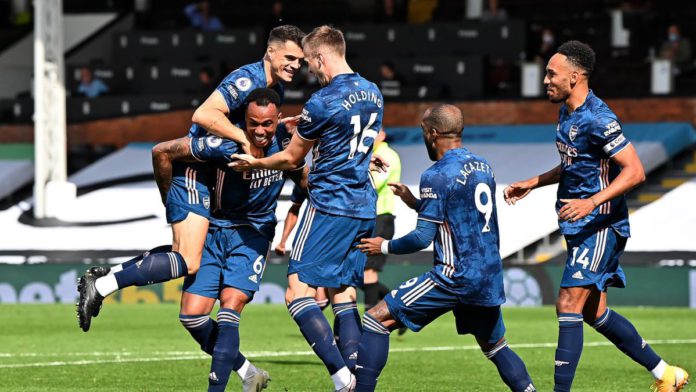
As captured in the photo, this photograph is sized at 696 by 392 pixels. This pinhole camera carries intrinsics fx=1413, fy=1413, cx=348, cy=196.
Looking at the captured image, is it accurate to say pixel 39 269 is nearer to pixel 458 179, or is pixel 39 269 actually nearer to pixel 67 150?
pixel 67 150

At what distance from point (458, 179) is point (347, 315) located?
1.78 meters

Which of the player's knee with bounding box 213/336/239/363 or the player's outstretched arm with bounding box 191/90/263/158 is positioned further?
the player's outstretched arm with bounding box 191/90/263/158

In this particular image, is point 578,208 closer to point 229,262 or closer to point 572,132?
point 572,132

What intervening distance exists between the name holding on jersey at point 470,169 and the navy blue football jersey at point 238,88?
5.61 ft

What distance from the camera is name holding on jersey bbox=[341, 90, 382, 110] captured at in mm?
8641

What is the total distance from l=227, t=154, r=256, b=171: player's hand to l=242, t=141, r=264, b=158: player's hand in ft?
0.62

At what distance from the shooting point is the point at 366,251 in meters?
8.46

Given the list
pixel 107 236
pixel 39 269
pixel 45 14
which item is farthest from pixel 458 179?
pixel 45 14

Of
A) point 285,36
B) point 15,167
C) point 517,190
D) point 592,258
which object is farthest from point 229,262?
Result: point 15,167

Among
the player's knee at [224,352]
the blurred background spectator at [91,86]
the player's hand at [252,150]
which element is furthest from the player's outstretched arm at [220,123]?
the blurred background spectator at [91,86]

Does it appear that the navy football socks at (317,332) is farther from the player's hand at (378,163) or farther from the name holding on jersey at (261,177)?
the player's hand at (378,163)

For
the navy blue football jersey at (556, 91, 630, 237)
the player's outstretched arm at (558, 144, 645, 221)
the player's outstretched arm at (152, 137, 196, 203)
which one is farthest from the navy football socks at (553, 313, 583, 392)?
the player's outstretched arm at (152, 137, 196, 203)

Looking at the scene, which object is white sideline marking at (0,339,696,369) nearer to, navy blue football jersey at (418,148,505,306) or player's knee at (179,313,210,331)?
player's knee at (179,313,210,331)

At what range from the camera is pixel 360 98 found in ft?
28.6
